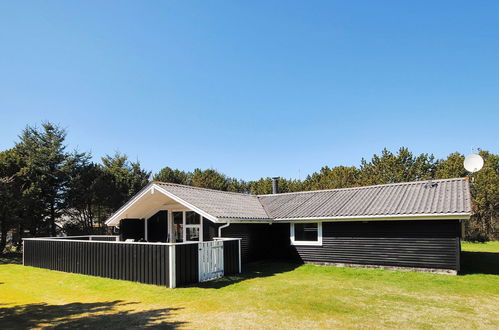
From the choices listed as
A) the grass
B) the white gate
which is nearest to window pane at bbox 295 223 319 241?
the grass

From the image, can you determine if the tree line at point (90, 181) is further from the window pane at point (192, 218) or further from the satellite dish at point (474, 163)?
the satellite dish at point (474, 163)

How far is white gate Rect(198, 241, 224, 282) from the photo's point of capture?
11391mm

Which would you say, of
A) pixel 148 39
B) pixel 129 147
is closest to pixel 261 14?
pixel 148 39

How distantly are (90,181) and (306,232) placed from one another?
22941mm

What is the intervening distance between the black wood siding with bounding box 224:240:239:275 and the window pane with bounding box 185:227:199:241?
3.22 m

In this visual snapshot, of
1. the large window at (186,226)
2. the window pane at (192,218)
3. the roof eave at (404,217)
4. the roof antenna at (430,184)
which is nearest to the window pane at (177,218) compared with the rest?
the large window at (186,226)

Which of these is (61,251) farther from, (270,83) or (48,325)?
(270,83)

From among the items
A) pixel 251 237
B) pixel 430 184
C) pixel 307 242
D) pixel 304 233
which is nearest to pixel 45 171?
pixel 251 237

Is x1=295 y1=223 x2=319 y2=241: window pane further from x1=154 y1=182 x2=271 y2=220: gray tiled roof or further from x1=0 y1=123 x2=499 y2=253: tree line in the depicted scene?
x1=0 y1=123 x2=499 y2=253: tree line

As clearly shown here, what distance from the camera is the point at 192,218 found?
16.1 m

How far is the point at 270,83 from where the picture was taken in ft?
66.7

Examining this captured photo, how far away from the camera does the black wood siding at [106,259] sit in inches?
421

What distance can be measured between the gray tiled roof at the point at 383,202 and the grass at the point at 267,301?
250 centimetres

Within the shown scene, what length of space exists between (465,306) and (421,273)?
15.5 feet
